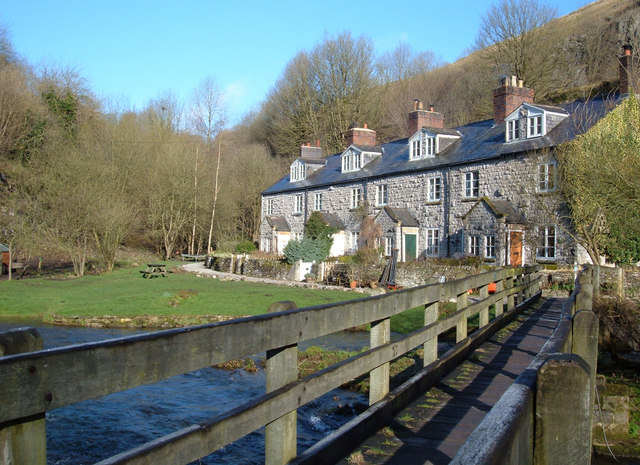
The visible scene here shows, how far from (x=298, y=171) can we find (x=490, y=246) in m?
20.8

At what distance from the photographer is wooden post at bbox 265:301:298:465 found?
3365mm

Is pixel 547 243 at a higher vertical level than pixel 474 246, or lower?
higher

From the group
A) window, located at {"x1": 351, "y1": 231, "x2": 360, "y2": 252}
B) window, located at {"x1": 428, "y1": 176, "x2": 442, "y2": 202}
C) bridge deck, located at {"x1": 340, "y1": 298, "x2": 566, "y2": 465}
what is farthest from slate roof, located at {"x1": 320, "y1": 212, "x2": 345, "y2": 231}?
bridge deck, located at {"x1": 340, "y1": 298, "x2": 566, "y2": 465}

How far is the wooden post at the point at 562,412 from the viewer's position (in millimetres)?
1564

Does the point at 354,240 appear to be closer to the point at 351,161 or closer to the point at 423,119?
the point at 351,161

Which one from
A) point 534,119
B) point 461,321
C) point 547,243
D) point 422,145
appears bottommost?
point 461,321

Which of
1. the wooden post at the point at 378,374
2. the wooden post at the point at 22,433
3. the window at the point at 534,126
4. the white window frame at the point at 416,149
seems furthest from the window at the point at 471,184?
the wooden post at the point at 22,433

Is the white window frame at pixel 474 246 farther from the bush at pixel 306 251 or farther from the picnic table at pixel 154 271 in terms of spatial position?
the picnic table at pixel 154 271

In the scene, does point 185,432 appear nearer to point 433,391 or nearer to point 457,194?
point 433,391

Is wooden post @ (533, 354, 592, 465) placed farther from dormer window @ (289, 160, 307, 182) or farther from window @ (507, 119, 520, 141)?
dormer window @ (289, 160, 307, 182)

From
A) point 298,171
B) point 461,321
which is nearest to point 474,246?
point 298,171

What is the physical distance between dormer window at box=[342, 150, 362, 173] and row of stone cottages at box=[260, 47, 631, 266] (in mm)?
66

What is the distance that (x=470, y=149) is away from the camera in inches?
1206

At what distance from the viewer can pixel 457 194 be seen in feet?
99.1
